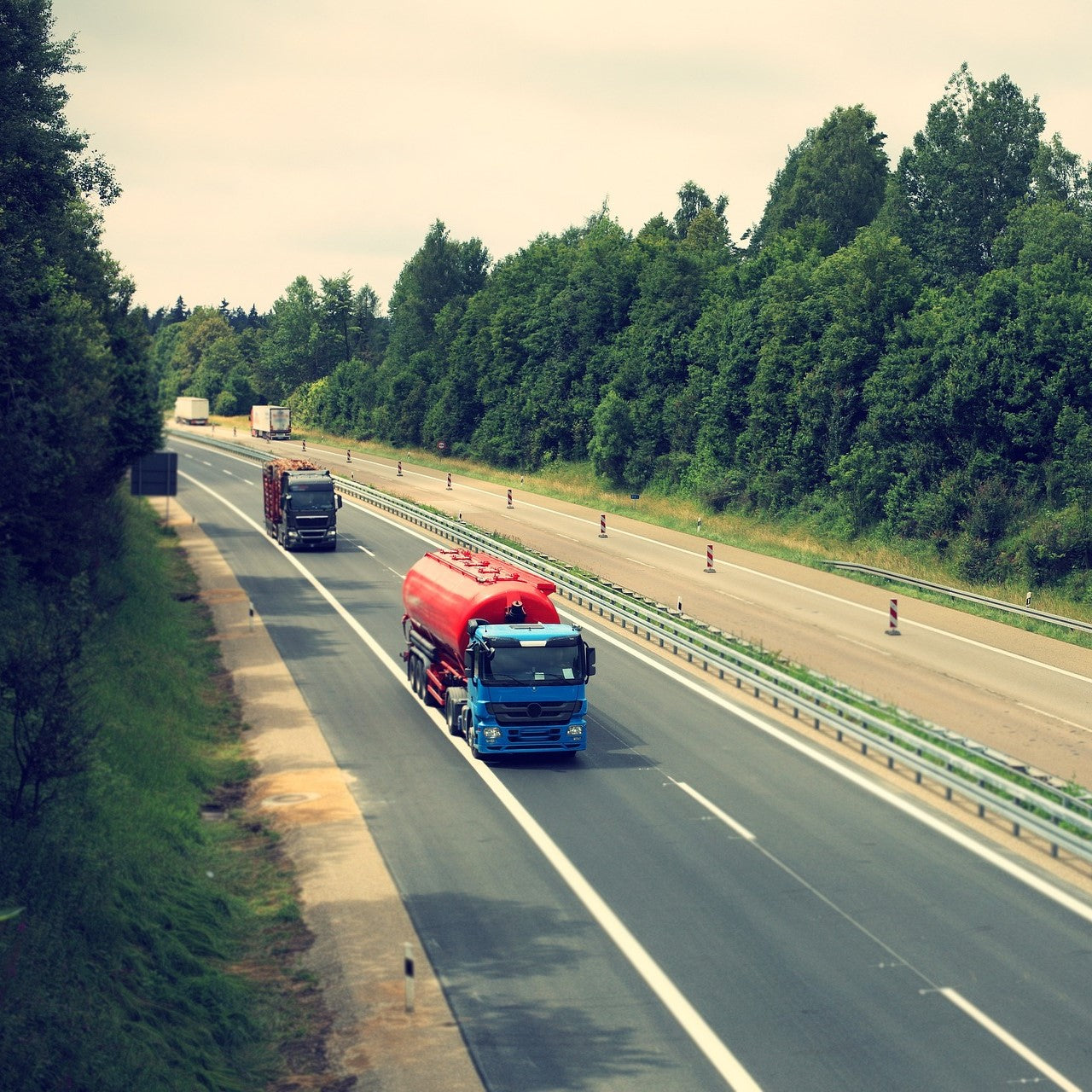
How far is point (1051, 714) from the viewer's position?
30.2m

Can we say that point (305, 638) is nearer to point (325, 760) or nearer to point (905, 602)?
point (325, 760)

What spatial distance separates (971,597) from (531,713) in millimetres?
25207

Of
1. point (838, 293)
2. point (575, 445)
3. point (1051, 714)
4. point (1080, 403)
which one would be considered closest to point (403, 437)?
point (575, 445)

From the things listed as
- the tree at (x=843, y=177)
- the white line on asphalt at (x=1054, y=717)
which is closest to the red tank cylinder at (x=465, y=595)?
the white line on asphalt at (x=1054, y=717)

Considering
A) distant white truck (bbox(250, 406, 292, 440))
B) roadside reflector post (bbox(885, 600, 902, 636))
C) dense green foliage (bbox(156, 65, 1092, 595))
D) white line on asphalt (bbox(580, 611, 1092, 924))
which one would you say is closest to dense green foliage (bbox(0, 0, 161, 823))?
white line on asphalt (bbox(580, 611, 1092, 924))

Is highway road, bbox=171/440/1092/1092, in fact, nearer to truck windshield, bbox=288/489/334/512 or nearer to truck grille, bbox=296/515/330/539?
truck grille, bbox=296/515/330/539

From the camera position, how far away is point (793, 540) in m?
63.1

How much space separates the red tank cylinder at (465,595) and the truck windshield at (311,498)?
25.4 m

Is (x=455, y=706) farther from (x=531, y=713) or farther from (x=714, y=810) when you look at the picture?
(x=714, y=810)

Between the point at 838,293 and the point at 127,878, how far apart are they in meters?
55.9

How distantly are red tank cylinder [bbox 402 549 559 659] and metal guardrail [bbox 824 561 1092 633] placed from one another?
20.3 metres

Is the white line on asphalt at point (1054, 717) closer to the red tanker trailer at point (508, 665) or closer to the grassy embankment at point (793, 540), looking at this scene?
the grassy embankment at point (793, 540)

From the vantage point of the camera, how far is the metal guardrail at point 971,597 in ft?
134

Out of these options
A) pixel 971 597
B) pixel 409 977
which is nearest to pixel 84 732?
pixel 409 977
